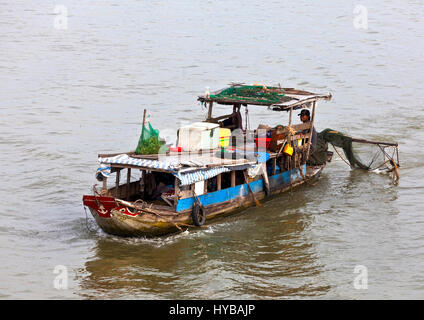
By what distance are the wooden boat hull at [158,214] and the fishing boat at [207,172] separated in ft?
0.06

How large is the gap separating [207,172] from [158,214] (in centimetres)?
124

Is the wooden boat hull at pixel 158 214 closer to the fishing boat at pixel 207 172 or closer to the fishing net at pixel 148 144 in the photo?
the fishing boat at pixel 207 172

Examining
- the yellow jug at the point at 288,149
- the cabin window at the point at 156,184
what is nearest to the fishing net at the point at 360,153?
the yellow jug at the point at 288,149

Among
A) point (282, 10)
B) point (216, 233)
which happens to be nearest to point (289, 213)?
point (216, 233)

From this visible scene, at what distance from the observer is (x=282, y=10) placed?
1342 inches

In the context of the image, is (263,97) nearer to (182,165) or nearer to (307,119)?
(307,119)

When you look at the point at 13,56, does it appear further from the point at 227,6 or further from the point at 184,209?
the point at 184,209

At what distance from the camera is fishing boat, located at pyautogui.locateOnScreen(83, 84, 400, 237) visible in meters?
12.7

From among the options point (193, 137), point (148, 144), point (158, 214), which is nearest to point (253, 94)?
point (193, 137)

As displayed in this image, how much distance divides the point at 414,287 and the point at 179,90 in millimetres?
13885

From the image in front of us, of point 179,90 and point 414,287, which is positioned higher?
point 179,90

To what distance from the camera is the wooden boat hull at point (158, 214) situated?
12.5m

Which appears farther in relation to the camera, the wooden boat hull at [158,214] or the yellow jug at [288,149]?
the yellow jug at [288,149]

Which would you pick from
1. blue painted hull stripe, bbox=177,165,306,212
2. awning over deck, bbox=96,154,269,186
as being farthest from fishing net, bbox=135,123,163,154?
blue painted hull stripe, bbox=177,165,306,212
